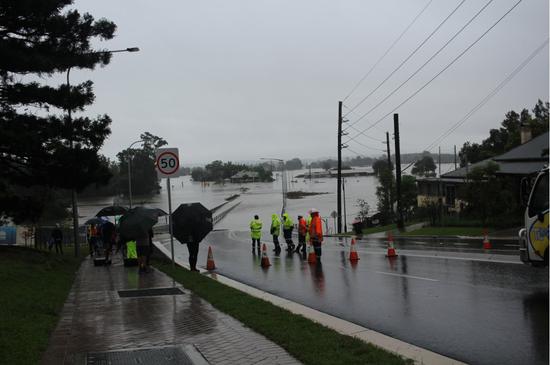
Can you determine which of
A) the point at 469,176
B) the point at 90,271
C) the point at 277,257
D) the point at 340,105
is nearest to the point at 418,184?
the point at 340,105

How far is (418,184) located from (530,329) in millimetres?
57840

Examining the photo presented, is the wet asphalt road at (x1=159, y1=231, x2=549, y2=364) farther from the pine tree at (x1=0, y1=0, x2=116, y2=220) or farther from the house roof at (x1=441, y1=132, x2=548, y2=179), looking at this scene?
the house roof at (x1=441, y1=132, x2=548, y2=179)

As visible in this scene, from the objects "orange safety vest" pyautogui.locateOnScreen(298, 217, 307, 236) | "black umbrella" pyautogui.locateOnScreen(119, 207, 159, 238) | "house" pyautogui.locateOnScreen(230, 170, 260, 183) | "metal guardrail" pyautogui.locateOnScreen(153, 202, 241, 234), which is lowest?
"metal guardrail" pyautogui.locateOnScreen(153, 202, 241, 234)

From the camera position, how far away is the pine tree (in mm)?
17969

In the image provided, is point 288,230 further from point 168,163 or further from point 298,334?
point 298,334

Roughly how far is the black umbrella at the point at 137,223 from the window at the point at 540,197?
9.64 metres

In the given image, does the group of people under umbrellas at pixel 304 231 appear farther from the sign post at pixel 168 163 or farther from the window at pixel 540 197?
the window at pixel 540 197

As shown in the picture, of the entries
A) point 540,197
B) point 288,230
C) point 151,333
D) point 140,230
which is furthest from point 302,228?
point 151,333

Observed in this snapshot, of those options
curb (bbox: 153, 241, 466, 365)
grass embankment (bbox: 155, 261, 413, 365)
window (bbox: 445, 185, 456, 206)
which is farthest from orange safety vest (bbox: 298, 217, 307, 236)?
window (bbox: 445, 185, 456, 206)

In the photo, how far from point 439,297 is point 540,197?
94.4 inches

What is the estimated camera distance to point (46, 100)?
19141 mm

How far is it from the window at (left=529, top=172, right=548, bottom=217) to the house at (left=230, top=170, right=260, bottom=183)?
169 m

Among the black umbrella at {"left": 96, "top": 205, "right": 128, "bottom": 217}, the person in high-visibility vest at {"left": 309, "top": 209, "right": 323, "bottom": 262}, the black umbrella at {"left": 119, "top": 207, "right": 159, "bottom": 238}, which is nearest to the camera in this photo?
the black umbrella at {"left": 119, "top": 207, "right": 159, "bottom": 238}

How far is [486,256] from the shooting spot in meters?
15.6
